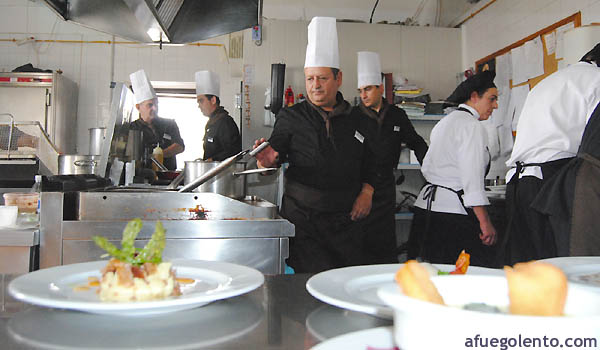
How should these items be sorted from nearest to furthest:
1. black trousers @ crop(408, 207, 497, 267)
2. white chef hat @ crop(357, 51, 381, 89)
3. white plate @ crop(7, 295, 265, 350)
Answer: white plate @ crop(7, 295, 265, 350)
black trousers @ crop(408, 207, 497, 267)
white chef hat @ crop(357, 51, 381, 89)

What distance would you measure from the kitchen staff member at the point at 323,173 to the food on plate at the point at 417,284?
6.56 feet

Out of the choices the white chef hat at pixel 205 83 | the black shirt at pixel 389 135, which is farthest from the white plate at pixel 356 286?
the white chef hat at pixel 205 83

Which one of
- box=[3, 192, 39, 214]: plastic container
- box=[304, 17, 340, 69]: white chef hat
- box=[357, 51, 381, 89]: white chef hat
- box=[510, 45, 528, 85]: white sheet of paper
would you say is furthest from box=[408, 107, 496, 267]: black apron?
box=[3, 192, 39, 214]: plastic container

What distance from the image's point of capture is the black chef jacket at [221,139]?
160 inches

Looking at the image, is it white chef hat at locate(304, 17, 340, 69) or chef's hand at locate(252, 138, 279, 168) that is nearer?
chef's hand at locate(252, 138, 279, 168)

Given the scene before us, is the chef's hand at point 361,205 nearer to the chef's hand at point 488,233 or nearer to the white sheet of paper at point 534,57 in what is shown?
the chef's hand at point 488,233

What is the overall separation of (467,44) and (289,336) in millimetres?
5104

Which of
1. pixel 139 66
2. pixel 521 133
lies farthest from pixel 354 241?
pixel 139 66

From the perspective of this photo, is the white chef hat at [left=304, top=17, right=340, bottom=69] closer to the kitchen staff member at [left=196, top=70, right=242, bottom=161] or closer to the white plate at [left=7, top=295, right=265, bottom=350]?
the kitchen staff member at [left=196, top=70, right=242, bottom=161]

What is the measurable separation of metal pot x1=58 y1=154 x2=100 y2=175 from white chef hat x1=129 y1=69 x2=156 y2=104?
1.15 m

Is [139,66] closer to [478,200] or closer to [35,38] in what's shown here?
[35,38]

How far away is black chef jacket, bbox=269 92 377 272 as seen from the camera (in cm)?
241

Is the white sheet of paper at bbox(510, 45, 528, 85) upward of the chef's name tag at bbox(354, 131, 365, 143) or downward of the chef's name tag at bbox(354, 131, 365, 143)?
upward

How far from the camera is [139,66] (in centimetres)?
620
